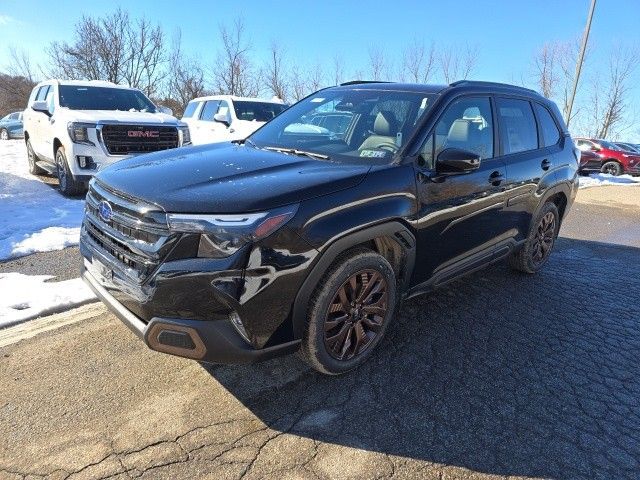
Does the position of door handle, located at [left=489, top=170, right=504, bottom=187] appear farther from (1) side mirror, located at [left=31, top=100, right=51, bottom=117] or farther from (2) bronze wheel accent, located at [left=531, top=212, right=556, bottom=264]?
(1) side mirror, located at [left=31, top=100, right=51, bottom=117]

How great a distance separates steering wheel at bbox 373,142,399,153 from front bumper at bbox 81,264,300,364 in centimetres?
153

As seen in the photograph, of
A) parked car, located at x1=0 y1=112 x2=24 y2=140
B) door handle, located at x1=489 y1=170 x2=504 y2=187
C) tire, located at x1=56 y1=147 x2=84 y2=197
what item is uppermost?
door handle, located at x1=489 y1=170 x2=504 y2=187

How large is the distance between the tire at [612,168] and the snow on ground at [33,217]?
70.9 feet

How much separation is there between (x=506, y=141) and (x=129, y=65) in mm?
34692

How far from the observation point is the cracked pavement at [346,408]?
7.33ft

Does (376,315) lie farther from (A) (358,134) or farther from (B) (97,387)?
(B) (97,387)

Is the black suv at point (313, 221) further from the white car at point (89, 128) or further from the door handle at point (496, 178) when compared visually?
the white car at point (89, 128)

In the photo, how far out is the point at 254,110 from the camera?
11180 millimetres

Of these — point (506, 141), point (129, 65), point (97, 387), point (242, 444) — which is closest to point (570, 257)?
point (506, 141)

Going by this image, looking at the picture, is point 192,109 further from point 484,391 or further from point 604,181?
point 604,181

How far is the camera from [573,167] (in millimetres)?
5023

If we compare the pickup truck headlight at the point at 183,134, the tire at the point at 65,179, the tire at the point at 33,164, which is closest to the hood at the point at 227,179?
the tire at the point at 65,179

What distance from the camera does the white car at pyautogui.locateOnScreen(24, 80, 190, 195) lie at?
694 centimetres

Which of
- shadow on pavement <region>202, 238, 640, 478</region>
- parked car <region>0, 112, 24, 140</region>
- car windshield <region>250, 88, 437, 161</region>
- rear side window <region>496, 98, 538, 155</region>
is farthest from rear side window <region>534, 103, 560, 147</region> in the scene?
parked car <region>0, 112, 24, 140</region>
